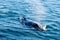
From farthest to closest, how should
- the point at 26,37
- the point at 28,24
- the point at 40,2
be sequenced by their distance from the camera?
the point at 40,2 → the point at 28,24 → the point at 26,37

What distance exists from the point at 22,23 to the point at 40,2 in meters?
6.20

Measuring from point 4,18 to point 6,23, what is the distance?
1.02 metres

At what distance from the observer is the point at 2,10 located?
744 inches

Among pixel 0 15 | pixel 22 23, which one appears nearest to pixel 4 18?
pixel 0 15

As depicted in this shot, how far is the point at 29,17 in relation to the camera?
17.1 meters

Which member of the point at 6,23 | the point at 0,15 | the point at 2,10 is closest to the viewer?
the point at 6,23

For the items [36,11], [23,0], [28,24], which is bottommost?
[28,24]

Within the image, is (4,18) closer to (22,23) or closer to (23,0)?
(22,23)

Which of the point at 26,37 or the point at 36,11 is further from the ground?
the point at 36,11

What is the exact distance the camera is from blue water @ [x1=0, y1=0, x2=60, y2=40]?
46.6 feet

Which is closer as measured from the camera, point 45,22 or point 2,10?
point 45,22

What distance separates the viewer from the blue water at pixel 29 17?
14.2m

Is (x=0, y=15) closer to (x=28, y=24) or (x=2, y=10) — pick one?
(x=2, y=10)

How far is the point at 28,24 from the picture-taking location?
15008 millimetres
